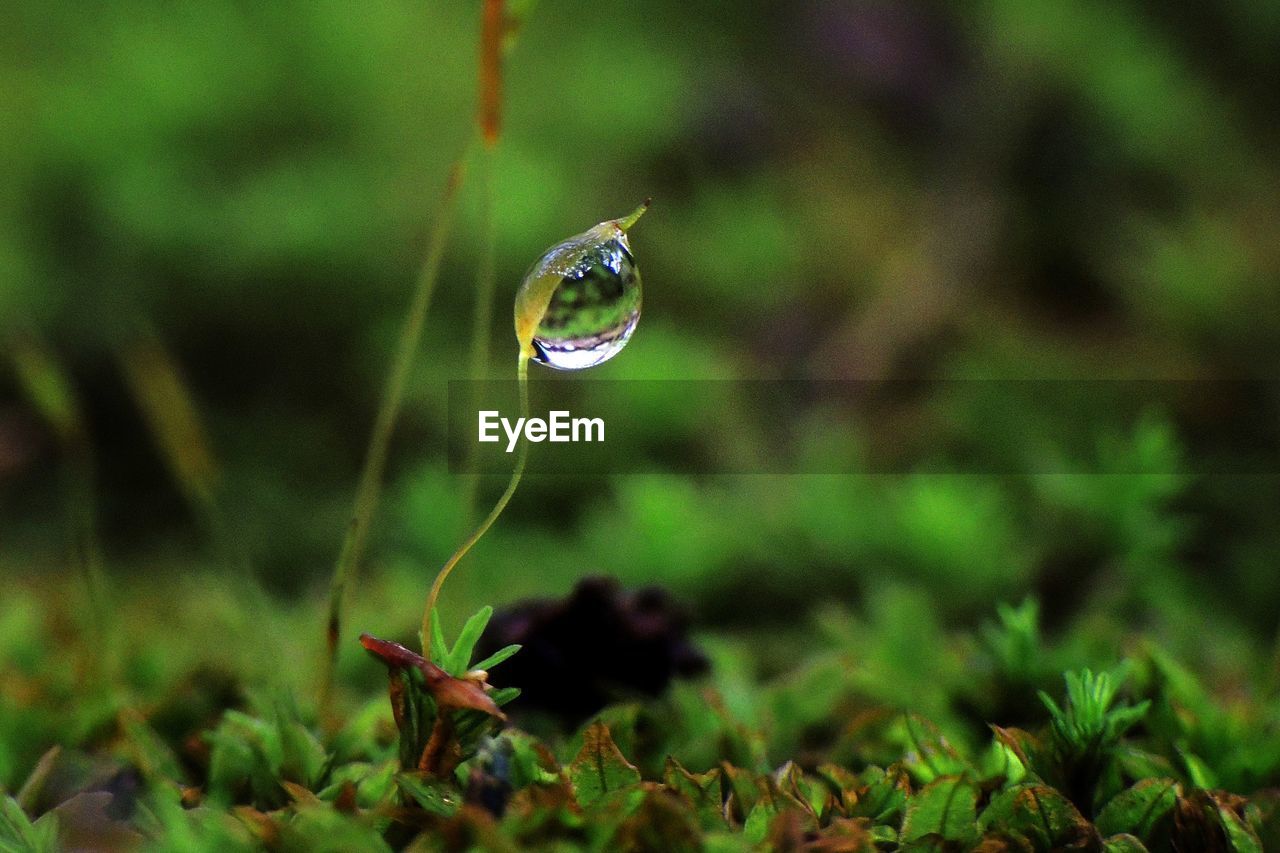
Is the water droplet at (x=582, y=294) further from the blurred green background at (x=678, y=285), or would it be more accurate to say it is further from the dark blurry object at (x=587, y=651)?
the blurred green background at (x=678, y=285)

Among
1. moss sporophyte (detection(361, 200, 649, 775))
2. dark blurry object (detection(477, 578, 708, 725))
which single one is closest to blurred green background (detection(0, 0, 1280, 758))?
dark blurry object (detection(477, 578, 708, 725))

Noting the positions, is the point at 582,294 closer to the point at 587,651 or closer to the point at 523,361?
the point at 523,361

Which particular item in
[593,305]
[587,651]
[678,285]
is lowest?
[587,651]

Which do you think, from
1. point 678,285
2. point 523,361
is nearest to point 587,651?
point 523,361

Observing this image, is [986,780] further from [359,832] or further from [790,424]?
[790,424]

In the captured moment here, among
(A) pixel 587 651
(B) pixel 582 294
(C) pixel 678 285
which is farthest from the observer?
(C) pixel 678 285

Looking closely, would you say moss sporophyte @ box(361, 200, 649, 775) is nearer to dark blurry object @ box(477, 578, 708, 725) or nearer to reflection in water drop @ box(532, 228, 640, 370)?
reflection in water drop @ box(532, 228, 640, 370)

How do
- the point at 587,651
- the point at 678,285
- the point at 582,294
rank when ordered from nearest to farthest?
the point at 582,294, the point at 587,651, the point at 678,285

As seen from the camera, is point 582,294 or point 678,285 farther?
point 678,285

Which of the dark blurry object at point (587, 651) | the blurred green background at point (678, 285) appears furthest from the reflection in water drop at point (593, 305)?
the blurred green background at point (678, 285)
